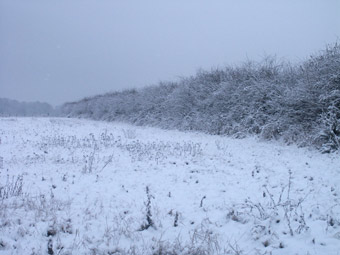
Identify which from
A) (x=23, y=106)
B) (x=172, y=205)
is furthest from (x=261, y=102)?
(x=23, y=106)

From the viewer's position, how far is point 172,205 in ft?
17.1

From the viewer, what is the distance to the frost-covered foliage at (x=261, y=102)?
1043 centimetres

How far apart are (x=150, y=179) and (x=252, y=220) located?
123 inches

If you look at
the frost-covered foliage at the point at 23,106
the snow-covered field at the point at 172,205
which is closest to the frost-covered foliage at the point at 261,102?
the snow-covered field at the point at 172,205

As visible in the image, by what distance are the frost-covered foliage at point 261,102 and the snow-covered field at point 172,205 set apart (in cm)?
250

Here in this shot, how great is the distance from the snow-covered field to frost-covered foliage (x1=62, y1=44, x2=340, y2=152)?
250cm

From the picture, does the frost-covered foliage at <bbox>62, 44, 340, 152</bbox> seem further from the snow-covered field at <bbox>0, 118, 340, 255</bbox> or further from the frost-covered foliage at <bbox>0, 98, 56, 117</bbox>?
the frost-covered foliage at <bbox>0, 98, 56, 117</bbox>

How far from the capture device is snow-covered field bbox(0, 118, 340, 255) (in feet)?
12.1

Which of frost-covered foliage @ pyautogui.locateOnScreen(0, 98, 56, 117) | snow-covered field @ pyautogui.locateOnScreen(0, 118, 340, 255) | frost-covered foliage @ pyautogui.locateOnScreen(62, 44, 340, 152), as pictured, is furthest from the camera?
frost-covered foliage @ pyautogui.locateOnScreen(0, 98, 56, 117)

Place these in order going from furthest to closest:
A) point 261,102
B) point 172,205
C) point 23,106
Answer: point 23,106 < point 261,102 < point 172,205

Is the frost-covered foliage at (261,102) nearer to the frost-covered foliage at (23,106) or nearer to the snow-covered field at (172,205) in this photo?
the snow-covered field at (172,205)

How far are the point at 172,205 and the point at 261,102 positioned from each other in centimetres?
1122

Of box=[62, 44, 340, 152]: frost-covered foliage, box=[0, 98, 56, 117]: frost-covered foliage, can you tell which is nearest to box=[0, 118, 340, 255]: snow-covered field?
box=[62, 44, 340, 152]: frost-covered foliage

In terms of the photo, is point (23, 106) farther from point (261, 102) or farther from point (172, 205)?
point (172, 205)
